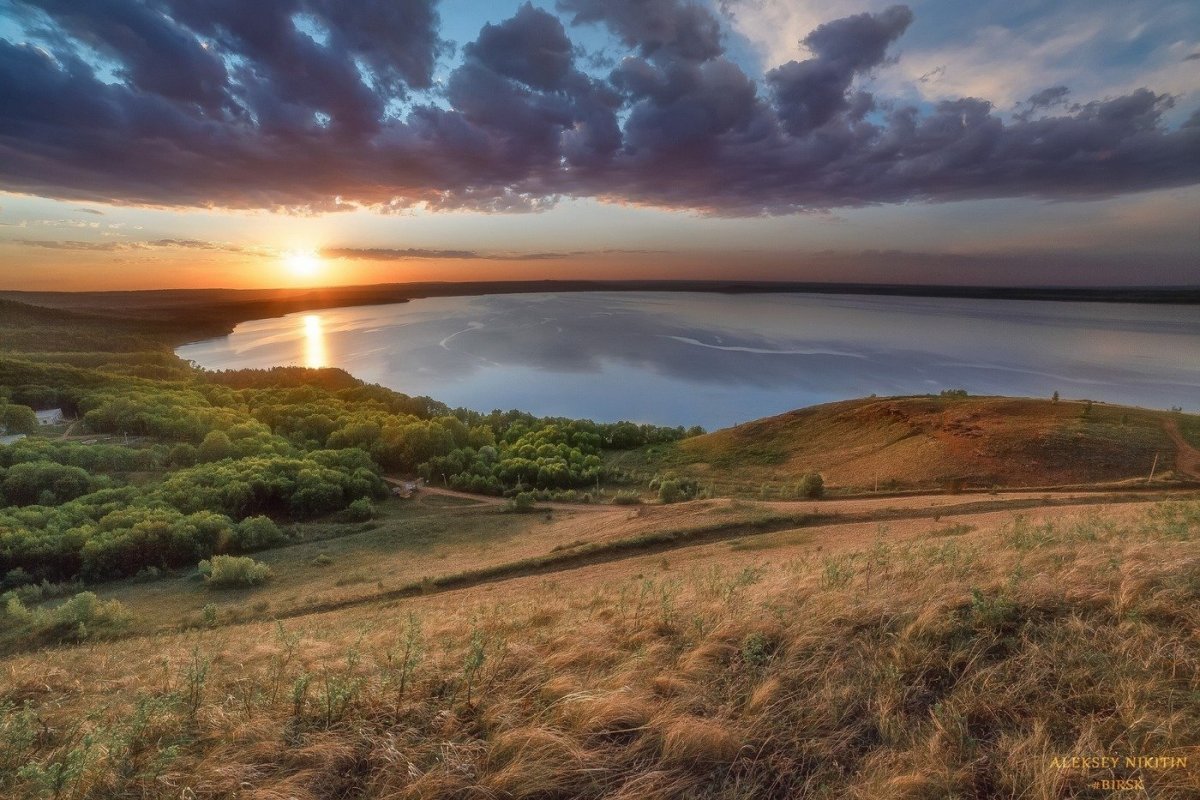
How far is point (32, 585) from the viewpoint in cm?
1886

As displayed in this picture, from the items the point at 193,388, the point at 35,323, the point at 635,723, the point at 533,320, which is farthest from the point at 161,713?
the point at 533,320

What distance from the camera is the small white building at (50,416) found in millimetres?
44219

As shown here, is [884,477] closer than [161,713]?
No

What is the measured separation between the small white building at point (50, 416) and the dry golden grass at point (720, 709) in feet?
186

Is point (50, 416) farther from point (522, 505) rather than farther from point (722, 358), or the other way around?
point (722, 358)

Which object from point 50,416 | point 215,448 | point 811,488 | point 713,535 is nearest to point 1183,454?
point 811,488

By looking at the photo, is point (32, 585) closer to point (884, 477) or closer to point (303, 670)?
point (303, 670)

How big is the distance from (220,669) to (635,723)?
16.0 feet

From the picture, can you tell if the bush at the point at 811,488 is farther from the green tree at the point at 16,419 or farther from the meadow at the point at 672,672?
the green tree at the point at 16,419

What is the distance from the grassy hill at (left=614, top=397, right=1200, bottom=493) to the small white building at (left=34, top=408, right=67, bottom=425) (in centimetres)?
4854

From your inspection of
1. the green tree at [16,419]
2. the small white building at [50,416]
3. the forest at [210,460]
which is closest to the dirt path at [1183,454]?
the forest at [210,460]

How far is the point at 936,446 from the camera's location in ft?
97.5

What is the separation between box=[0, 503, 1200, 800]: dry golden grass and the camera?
9.37ft

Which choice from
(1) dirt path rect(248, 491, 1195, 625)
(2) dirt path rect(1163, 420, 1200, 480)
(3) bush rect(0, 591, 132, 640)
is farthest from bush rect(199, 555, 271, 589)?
(2) dirt path rect(1163, 420, 1200, 480)
